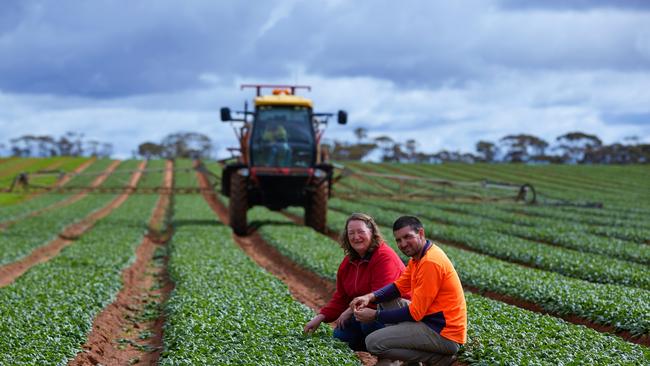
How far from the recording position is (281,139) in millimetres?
20750

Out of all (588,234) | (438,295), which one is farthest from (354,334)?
(588,234)

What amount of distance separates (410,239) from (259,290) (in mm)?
5481

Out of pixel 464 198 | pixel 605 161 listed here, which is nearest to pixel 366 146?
pixel 605 161

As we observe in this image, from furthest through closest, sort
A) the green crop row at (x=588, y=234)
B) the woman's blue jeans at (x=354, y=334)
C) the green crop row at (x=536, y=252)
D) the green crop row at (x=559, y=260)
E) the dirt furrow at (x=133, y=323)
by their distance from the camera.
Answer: the green crop row at (x=588, y=234) < the green crop row at (x=536, y=252) < the green crop row at (x=559, y=260) < the dirt furrow at (x=133, y=323) < the woman's blue jeans at (x=354, y=334)

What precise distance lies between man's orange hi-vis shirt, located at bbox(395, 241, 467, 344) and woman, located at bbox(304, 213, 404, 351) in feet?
1.93

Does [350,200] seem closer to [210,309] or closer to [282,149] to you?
[282,149]

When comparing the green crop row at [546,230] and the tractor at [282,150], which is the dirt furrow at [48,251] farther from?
the green crop row at [546,230]

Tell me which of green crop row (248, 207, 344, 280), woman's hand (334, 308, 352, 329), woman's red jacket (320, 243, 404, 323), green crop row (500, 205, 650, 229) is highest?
woman's red jacket (320, 243, 404, 323)

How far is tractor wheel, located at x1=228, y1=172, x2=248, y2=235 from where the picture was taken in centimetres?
2117

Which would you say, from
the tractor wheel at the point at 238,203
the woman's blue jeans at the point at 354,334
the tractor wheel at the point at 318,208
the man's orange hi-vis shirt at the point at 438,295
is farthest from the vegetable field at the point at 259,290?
the man's orange hi-vis shirt at the point at 438,295

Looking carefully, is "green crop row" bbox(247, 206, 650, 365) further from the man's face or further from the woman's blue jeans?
the man's face

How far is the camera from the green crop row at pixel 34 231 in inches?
710

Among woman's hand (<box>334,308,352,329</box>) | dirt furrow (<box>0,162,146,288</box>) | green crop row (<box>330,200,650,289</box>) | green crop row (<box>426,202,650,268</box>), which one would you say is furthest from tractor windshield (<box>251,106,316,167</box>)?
woman's hand (<box>334,308,352,329</box>)

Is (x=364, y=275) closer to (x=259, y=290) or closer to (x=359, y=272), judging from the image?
(x=359, y=272)
